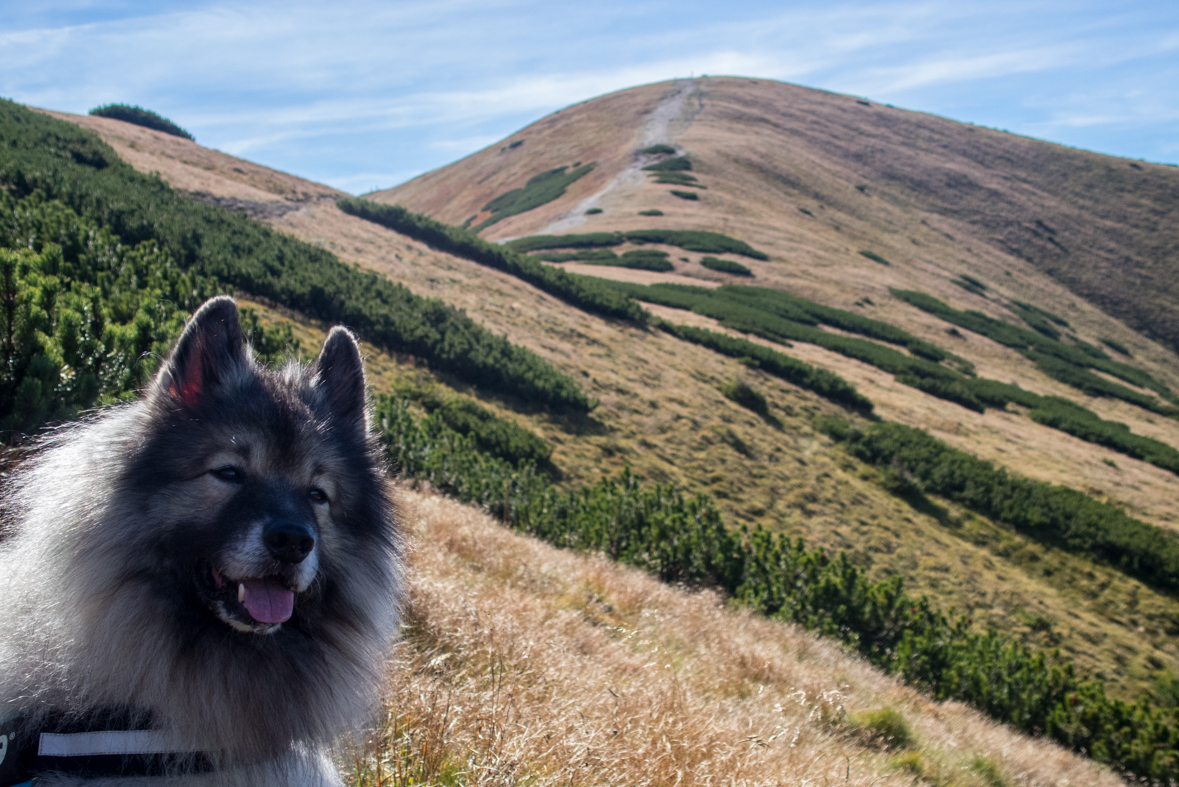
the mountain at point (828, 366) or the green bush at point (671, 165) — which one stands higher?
the green bush at point (671, 165)

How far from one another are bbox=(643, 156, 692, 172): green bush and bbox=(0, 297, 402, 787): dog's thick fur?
58090 millimetres

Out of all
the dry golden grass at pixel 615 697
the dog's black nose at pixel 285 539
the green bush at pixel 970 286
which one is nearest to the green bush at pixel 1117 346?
the green bush at pixel 970 286

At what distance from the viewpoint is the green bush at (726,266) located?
120 ft

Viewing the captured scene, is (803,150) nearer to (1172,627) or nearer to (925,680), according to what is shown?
(1172,627)

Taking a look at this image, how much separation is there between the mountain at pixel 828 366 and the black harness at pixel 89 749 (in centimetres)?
366

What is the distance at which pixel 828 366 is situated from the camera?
24266 mm

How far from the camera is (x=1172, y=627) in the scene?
1330 centimetres

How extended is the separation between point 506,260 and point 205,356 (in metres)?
25.1

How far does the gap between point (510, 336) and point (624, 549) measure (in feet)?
36.1

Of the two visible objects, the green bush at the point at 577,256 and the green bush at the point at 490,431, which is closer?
the green bush at the point at 490,431

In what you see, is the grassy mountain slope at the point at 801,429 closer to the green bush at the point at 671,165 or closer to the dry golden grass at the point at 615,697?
the dry golden grass at the point at 615,697

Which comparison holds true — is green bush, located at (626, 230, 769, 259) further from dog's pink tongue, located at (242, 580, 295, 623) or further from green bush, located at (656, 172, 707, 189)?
dog's pink tongue, located at (242, 580, 295, 623)

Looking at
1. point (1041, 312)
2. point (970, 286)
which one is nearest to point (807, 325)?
point (970, 286)

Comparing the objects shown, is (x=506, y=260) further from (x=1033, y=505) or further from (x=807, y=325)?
(x=1033, y=505)
